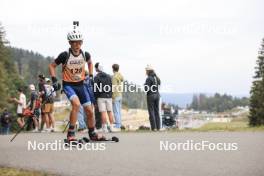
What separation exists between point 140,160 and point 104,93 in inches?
320

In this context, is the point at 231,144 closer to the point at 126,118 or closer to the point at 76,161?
the point at 76,161

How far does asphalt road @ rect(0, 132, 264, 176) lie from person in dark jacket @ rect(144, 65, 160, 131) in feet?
18.2

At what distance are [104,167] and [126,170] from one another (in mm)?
440

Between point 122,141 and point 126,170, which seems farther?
point 122,141

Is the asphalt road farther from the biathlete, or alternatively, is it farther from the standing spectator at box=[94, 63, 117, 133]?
the standing spectator at box=[94, 63, 117, 133]

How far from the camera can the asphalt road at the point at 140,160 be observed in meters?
7.21

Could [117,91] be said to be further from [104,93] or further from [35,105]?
[35,105]

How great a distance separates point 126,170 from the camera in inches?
290

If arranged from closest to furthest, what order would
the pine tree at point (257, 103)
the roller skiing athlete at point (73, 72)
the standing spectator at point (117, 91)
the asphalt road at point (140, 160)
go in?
the asphalt road at point (140, 160) → the roller skiing athlete at point (73, 72) → the standing spectator at point (117, 91) → the pine tree at point (257, 103)

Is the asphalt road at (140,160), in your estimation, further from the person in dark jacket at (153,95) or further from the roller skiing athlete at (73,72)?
the person in dark jacket at (153,95)

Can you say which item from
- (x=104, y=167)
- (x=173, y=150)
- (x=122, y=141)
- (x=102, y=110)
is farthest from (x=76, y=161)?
(x=102, y=110)

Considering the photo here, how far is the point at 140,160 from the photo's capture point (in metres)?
8.32

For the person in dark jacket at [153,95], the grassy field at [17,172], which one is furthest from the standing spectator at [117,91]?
the grassy field at [17,172]

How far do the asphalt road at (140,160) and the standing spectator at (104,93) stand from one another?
542 centimetres
